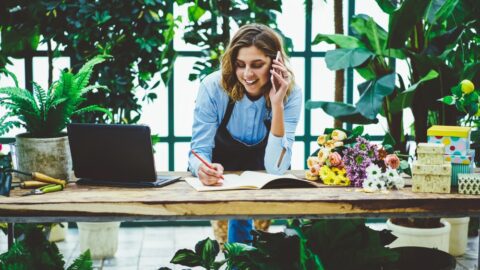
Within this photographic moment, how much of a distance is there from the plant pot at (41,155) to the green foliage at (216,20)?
6.57 ft

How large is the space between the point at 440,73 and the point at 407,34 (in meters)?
0.31

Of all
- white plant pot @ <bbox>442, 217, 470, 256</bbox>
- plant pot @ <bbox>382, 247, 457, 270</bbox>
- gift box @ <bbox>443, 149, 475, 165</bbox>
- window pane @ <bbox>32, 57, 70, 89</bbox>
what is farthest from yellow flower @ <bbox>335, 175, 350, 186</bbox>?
window pane @ <bbox>32, 57, 70, 89</bbox>

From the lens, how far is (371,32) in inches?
163

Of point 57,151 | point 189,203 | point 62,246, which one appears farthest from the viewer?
point 62,246

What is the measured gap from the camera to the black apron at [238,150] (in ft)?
10.0

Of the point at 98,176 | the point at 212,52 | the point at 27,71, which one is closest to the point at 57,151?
the point at 98,176

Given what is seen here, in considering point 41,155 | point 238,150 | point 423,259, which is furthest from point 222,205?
point 423,259

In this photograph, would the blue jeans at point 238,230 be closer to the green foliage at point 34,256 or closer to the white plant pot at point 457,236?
the green foliage at point 34,256

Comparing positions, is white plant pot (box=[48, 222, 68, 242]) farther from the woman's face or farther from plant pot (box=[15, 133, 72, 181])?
the woman's face

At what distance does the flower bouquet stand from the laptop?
60 cm

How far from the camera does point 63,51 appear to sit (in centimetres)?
439

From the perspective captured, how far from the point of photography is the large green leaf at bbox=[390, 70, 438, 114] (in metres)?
3.75

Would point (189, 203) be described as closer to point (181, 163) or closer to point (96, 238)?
point (96, 238)

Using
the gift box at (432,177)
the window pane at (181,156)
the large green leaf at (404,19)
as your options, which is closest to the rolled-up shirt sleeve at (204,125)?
the gift box at (432,177)
